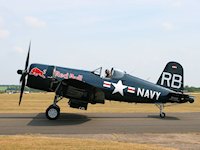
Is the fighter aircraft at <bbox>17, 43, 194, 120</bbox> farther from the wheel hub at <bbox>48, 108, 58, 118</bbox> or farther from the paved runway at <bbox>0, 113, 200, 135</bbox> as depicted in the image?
the paved runway at <bbox>0, 113, 200, 135</bbox>

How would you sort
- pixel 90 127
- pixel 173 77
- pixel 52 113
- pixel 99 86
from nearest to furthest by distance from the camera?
1. pixel 90 127
2. pixel 52 113
3. pixel 99 86
4. pixel 173 77

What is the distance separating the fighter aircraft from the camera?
1404 cm

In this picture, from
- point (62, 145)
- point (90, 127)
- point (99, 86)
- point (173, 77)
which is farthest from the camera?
point (173, 77)

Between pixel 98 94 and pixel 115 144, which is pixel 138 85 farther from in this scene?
pixel 115 144

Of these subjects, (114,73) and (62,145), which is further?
(114,73)

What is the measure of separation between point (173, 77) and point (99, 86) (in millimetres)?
4254

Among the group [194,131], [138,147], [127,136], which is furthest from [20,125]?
[194,131]

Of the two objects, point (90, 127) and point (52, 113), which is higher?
point (52, 113)

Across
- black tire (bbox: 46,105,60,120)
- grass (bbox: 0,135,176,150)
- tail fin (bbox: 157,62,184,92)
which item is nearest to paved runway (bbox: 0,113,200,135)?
black tire (bbox: 46,105,60,120)

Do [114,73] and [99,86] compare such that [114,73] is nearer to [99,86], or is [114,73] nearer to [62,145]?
[99,86]

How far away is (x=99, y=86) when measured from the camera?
15.1 metres

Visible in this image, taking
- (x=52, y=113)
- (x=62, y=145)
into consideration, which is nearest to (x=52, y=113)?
(x=52, y=113)

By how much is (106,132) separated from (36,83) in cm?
544

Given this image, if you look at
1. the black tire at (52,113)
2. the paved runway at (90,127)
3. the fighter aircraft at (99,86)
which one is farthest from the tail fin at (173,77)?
the black tire at (52,113)
